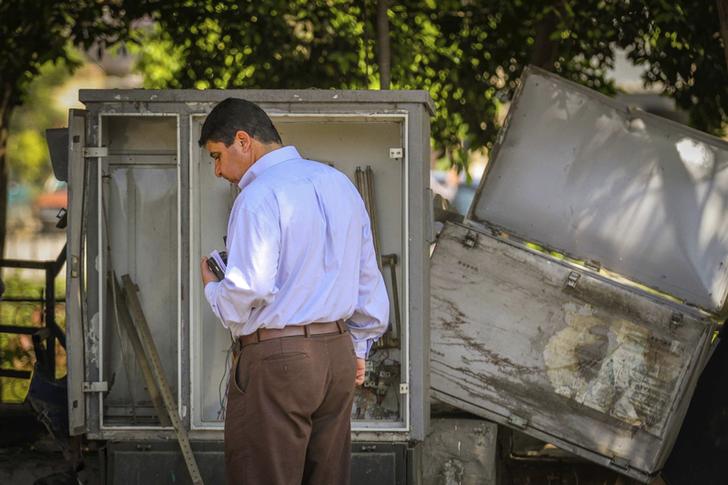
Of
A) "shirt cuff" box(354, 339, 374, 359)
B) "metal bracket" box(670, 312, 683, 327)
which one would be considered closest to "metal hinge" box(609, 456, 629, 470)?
"metal bracket" box(670, 312, 683, 327)

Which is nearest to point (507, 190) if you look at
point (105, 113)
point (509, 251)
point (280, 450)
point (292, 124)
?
point (509, 251)

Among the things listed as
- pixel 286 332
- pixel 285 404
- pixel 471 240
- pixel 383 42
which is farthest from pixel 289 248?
pixel 383 42

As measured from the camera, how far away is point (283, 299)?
366 centimetres

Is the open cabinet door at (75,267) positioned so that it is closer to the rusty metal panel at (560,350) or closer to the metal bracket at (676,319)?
the rusty metal panel at (560,350)

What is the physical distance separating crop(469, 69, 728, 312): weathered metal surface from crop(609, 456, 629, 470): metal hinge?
86 centimetres

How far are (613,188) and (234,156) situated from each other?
8.05ft

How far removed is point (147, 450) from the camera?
16.8 ft

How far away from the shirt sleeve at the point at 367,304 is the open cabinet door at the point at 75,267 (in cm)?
166

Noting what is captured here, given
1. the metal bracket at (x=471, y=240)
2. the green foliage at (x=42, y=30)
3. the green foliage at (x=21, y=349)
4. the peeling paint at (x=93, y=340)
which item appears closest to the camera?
the peeling paint at (x=93, y=340)

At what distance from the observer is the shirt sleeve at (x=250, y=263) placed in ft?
11.6

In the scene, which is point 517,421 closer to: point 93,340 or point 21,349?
point 93,340

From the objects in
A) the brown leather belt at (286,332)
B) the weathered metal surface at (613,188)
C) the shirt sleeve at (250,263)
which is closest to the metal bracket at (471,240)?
the weathered metal surface at (613,188)

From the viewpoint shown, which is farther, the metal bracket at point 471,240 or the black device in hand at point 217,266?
the metal bracket at point 471,240

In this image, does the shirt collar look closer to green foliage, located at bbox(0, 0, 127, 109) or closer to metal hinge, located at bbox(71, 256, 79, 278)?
metal hinge, located at bbox(71, 256, 79, 278)
